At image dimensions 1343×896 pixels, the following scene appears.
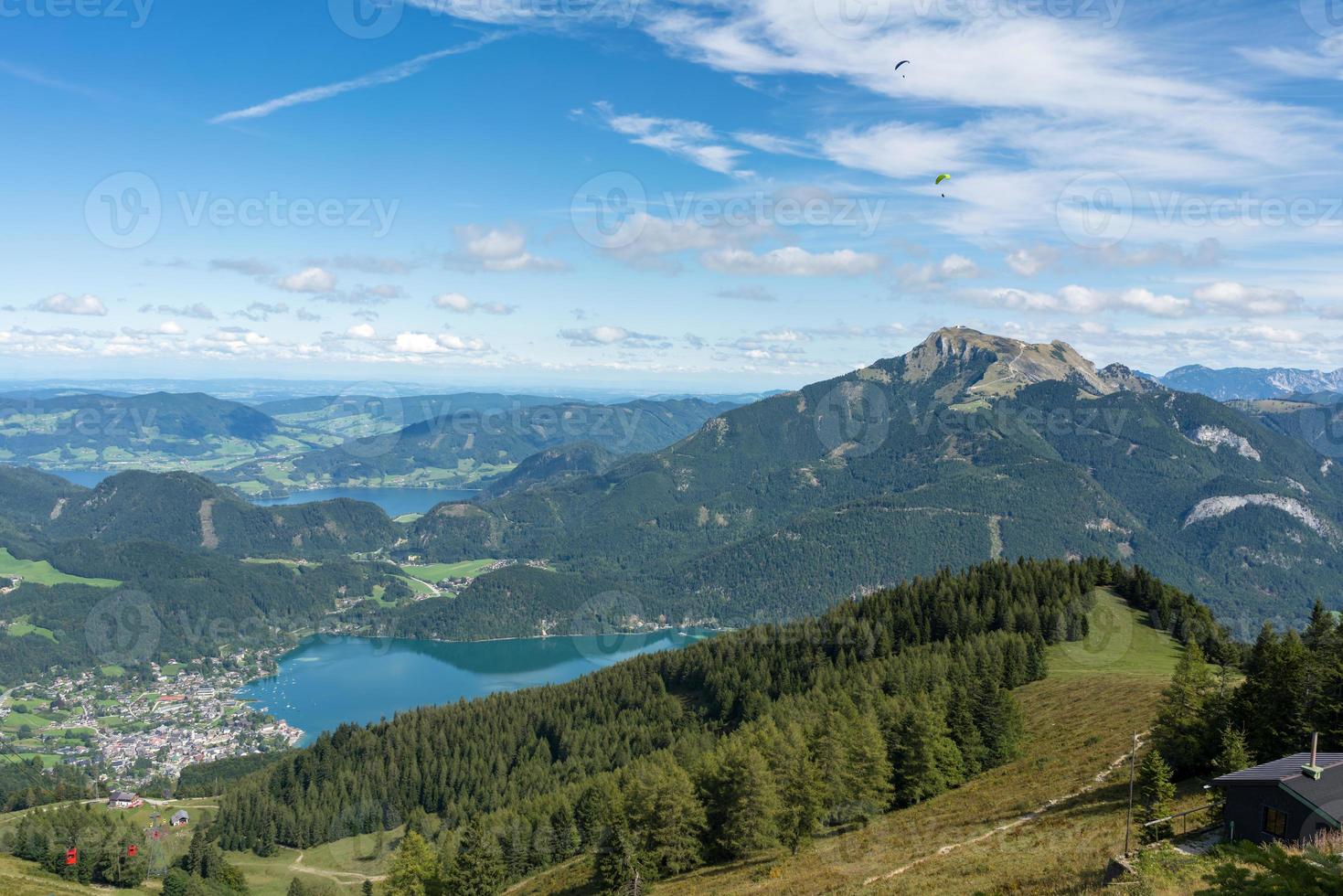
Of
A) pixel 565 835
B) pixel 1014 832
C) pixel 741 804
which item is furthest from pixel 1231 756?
pixel 565 835

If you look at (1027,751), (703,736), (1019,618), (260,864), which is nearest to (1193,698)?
(1027,751)

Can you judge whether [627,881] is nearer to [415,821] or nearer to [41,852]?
[415,821]

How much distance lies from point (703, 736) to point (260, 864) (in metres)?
78.3

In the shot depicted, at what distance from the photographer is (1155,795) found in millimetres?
45281

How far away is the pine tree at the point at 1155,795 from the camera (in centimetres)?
4138

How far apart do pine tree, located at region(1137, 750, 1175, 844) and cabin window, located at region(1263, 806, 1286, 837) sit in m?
6.10

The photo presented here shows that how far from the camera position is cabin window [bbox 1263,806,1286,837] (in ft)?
113

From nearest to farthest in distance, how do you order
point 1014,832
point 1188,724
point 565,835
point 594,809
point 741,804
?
1. point 1014,832
2. point 1188,724
3. point 741,804
4. point 594,809
5. point 565,835

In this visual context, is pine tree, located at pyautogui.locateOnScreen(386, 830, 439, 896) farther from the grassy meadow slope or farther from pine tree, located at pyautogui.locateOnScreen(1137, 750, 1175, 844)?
pine tree, located at pyautogui.locateOnScreen(1137, 750, 1175, 844)

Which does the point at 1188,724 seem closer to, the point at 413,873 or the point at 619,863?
the point at 619,863

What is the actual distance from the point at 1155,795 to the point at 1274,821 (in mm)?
10991

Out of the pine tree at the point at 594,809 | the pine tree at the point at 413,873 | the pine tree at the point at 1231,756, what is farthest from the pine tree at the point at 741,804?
the pine tree at the point at 413,873

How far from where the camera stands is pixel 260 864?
426 ft

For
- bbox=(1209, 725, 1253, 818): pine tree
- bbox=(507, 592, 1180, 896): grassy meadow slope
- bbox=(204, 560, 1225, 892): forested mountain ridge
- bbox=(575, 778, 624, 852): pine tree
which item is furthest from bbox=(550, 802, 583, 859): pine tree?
bbox=(1209, 725, 1253, 818): pine tree
